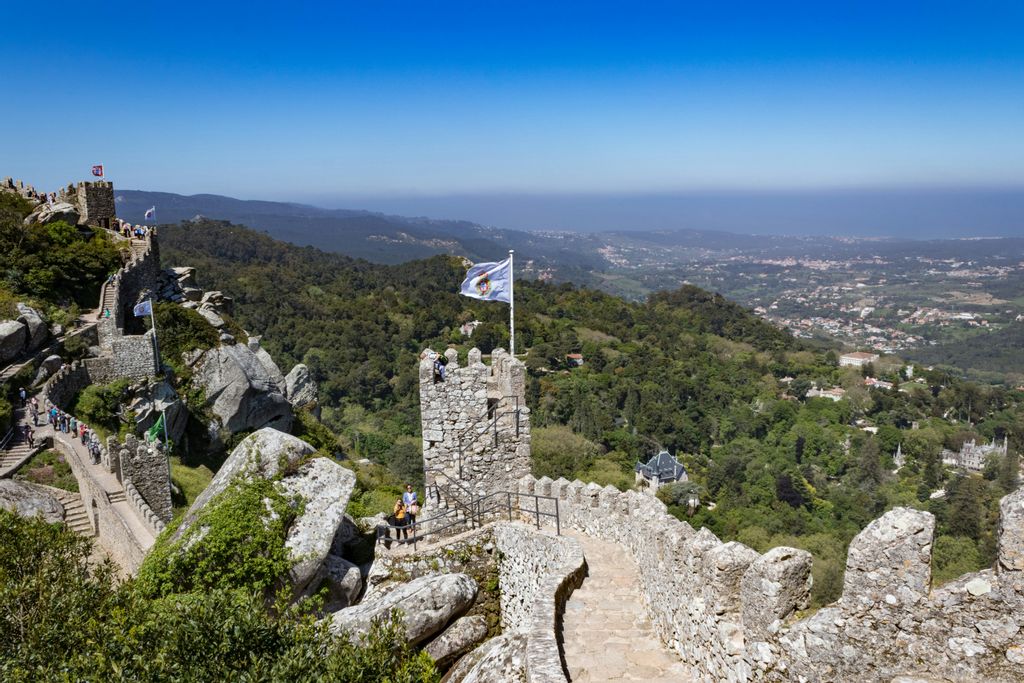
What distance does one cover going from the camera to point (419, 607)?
10531mm

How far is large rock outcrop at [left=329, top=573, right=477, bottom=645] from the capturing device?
10.2m

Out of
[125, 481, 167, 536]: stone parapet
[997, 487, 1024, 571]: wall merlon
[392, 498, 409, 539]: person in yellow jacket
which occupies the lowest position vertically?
[125, 481, 167, 536]: stone parapet

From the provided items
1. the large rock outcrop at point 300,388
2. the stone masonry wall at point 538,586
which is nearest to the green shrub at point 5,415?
the large rock outcrop at point 300,388

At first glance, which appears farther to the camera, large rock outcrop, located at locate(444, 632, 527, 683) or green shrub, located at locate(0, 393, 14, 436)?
green shrub, located at locate(0, 393, 14, 436)

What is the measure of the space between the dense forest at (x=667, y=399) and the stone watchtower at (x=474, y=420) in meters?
23.0

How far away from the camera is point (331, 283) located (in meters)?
91.9

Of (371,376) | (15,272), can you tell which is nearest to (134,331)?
(15,272)

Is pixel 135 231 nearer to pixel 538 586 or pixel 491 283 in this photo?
pixel 491 283

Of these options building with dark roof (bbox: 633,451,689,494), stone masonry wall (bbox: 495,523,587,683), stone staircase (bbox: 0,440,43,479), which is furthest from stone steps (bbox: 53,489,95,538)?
building with dark roof (bbox: 633,451,689,494)

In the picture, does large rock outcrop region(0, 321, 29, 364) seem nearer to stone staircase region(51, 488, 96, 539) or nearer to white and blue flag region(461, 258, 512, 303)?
stone staircase region(51, 488, 96, 539)

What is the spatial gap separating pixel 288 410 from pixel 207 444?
459 centimetres

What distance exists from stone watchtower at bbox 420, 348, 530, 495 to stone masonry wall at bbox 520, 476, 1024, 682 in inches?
240

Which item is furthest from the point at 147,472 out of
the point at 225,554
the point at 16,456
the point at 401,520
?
the point at 401,520

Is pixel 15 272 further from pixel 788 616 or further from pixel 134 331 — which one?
pixel 788 616
